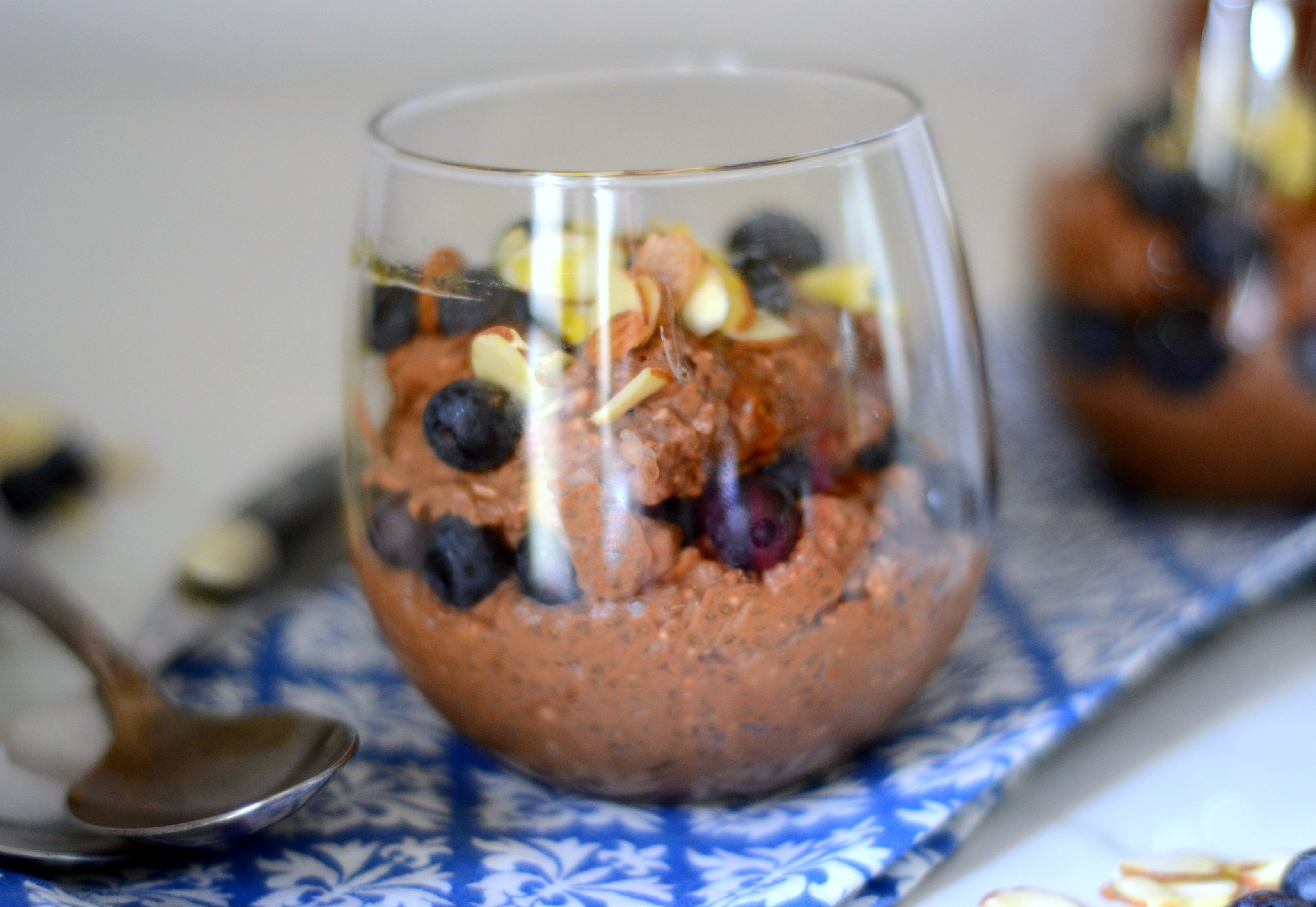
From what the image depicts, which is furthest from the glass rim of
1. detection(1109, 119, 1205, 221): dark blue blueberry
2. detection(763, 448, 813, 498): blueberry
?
detection(1109, 119, 1205, 221): dark blue blueberry

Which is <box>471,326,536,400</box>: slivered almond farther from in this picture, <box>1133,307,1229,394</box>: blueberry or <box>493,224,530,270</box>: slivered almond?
<box>1133,307,1229,394</box>: blueberry

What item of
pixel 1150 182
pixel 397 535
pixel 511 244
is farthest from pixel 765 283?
pixel 1150 182

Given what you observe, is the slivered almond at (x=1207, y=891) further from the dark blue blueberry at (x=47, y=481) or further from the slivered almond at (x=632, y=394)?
the dark blue blueberry at (x=47, y=481)

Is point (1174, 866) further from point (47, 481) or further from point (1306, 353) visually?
point (47, 481)

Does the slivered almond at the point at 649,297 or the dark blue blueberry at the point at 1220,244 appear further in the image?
the dark blue blueberry at the point at 1220,244

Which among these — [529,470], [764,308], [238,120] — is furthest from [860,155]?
[238,120]

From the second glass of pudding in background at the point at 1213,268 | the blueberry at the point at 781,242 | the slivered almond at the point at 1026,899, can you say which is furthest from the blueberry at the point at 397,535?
the second glass of pudding in background at the point at 1213,268
